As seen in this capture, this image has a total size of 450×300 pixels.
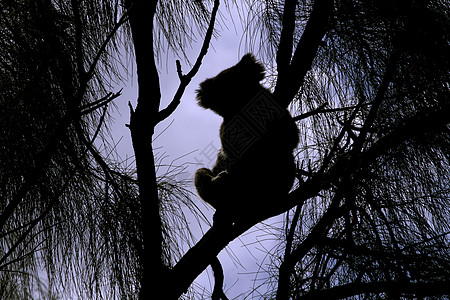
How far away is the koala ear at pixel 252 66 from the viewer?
343 centimetres

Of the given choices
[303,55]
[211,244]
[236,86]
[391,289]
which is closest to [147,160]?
[211,244]

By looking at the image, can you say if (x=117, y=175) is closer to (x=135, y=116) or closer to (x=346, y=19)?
(x=135, y=116)

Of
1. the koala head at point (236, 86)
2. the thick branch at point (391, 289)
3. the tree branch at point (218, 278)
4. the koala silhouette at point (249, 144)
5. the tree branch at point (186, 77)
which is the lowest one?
the thick branch at point (391, 289)

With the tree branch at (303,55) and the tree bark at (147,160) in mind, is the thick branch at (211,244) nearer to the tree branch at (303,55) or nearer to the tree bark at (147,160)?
the tree bark at (147,160)

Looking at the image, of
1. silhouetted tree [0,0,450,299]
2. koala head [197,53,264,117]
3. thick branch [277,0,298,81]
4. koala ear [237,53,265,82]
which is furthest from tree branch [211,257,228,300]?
koala ear [237,53,265,82]

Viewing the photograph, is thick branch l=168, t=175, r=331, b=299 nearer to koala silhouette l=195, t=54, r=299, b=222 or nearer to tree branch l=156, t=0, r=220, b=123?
koala silhouette l=195, t=54, r=299, b=222

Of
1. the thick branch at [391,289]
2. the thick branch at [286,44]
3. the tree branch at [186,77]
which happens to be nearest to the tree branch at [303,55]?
the thick branch at [286,44]

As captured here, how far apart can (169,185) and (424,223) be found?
63.2 inches

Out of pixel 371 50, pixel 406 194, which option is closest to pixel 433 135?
pixel 406 194

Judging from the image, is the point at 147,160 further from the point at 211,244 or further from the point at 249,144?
the point at 249,144

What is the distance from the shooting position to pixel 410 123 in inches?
86.4

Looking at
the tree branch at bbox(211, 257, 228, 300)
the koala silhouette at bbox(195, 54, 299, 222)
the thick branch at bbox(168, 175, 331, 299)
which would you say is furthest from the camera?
the koala silhouette at bbox(195, 54, 299, 222)

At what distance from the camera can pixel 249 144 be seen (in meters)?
3.12

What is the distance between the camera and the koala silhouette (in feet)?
9.70
